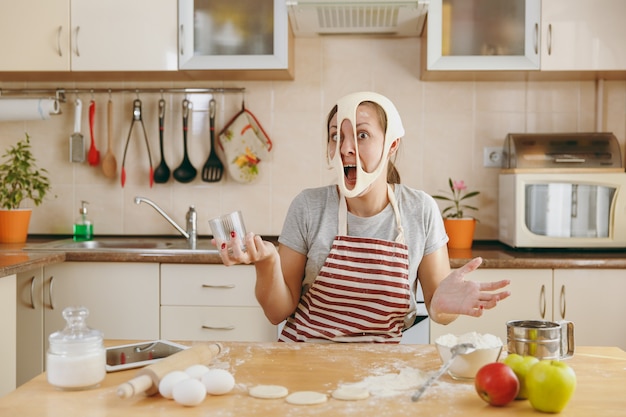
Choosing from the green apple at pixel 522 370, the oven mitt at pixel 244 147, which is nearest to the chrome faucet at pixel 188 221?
the oven mitt at pixel 244 147

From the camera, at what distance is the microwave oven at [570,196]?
2863 millimetres

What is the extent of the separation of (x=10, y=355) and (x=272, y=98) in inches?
62.7

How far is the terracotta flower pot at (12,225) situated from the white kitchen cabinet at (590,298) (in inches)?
87.7

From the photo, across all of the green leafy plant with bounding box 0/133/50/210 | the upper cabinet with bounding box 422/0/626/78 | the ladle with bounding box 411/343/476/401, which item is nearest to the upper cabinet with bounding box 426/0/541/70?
the upper cabinet with bounding box 422/0/626/78

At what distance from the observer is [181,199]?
3.38 meters

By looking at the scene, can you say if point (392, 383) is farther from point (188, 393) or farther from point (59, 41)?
point (59, 41)

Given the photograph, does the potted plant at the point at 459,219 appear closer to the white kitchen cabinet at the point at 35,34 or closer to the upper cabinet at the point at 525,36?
the upper cabinet at the point at 525,36

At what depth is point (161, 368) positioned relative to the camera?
1.22 meters

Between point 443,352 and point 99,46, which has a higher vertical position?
point 99,46

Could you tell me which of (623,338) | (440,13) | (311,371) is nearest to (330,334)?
(311,371)

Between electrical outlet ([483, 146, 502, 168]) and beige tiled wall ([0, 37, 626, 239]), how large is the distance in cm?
3

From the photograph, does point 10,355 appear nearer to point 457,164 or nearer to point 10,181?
point 10,181

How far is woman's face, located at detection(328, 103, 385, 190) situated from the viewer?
1799mm

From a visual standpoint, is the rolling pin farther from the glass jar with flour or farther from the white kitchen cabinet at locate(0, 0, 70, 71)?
the white kitchen cabinet at locate(0, 0, 70, 71)
